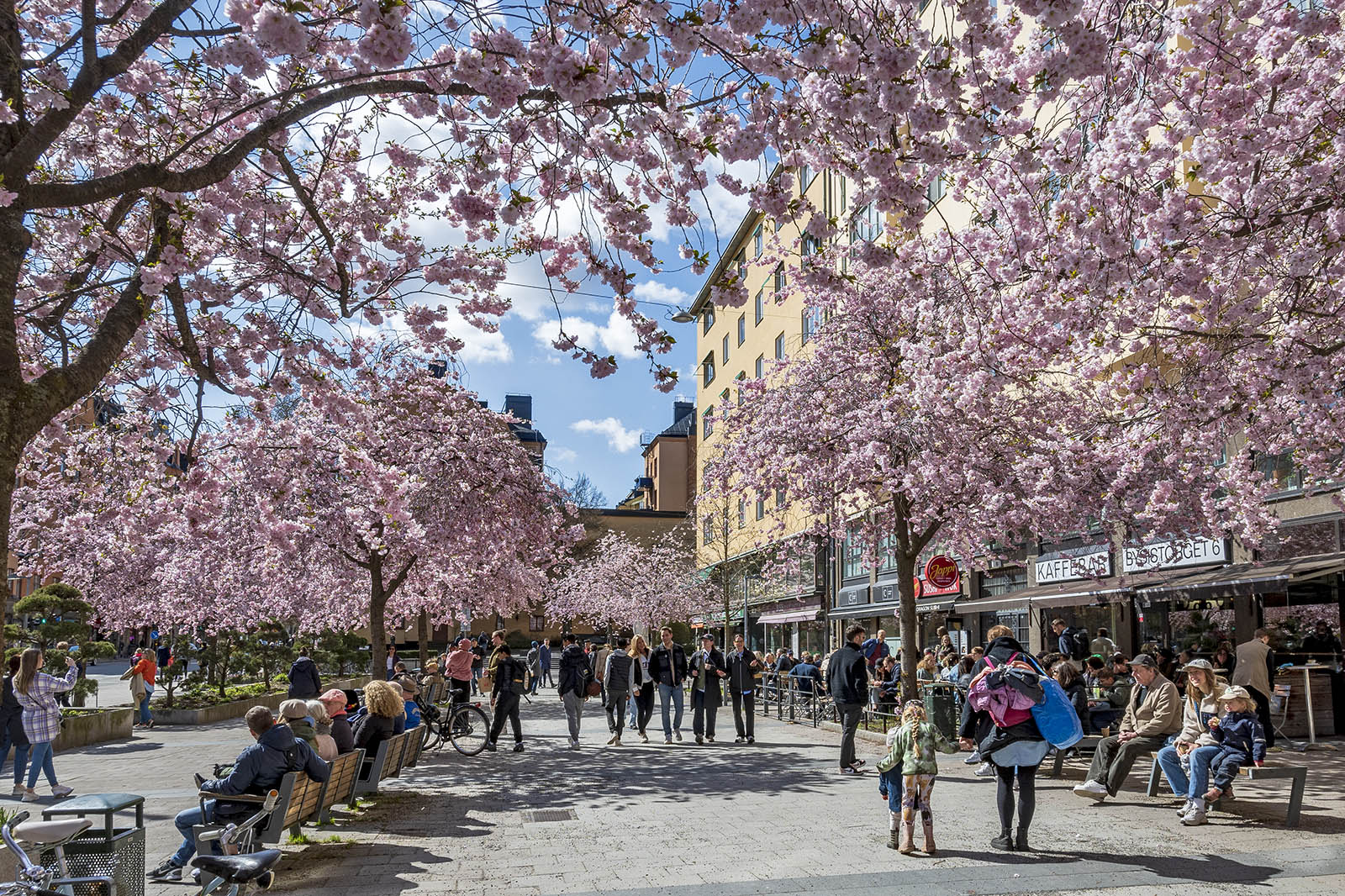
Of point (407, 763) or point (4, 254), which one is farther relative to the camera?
point (407, 763)

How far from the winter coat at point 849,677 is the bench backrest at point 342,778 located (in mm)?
5885

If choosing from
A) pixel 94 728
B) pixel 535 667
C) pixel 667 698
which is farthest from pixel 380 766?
pixel 535 667

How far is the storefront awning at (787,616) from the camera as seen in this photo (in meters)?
39.9

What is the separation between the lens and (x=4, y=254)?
627 centimetres

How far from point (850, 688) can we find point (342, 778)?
631 cm

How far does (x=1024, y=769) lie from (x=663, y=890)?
3.18 meters

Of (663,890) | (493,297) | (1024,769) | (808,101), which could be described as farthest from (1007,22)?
(493,297)

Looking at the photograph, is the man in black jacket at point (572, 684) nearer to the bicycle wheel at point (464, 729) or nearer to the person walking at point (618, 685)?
the person walking at point (618, 685)

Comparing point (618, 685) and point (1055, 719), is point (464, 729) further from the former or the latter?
point (1055, 719)

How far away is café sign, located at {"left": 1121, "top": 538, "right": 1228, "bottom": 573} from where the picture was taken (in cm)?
1870

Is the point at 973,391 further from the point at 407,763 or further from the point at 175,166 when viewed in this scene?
the point at 175,166

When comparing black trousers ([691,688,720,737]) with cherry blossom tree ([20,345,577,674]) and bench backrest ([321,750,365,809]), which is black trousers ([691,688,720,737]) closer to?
cherry blossom tree ([20,345,577,674])

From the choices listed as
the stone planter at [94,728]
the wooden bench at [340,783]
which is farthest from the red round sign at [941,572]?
the stone planter at [94,728]

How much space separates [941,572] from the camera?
59.3 ft
